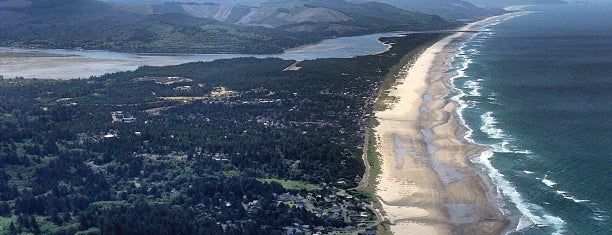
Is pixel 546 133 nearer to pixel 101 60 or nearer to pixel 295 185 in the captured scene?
pixel 295 185

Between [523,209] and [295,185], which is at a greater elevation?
[295,185]

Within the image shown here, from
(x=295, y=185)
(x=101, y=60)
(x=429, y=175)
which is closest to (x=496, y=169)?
(x=429, y=175)

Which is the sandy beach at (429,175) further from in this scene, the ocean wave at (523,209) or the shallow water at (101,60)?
the shallow water at (101,60)

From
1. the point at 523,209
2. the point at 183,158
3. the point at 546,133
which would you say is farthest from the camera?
the point at 546,133

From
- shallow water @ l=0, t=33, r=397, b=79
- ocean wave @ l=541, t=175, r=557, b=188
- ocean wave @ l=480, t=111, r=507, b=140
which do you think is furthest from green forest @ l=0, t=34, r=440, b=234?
shallow water @ l=0, t=33, r=397, b=79

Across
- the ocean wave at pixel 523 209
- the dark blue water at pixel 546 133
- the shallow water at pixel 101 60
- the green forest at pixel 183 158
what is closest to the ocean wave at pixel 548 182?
the dark blue water at pixel 546 133

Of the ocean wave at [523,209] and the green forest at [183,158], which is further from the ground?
the green forest at [183,158]
